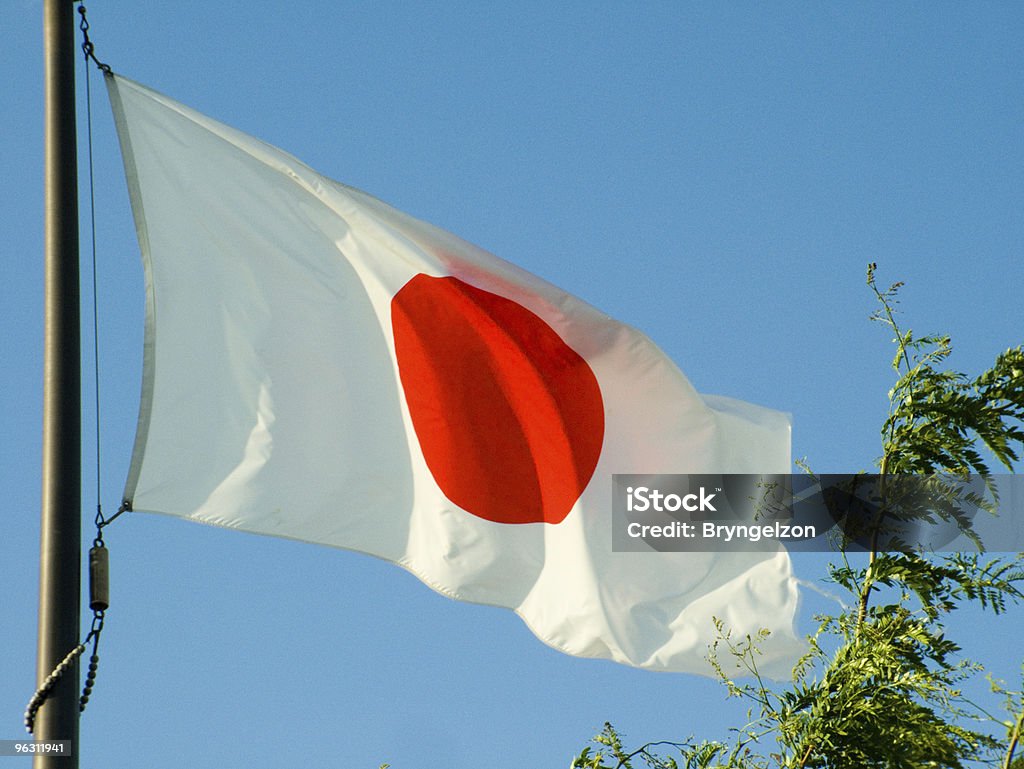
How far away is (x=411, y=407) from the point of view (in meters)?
8.86

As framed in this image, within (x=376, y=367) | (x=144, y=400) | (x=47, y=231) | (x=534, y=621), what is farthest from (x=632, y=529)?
(x=47, y=231)

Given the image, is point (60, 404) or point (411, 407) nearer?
point (60, 404)

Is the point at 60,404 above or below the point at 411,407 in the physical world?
below

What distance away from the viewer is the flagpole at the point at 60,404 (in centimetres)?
616

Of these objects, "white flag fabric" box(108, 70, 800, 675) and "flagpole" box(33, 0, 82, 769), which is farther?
"white flag fabric" box(108, 70, 800, 675)

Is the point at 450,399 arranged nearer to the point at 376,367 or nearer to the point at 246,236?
the point at 376,367

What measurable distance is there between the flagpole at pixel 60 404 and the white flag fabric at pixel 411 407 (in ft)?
4.22

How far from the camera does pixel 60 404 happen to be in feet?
21.3

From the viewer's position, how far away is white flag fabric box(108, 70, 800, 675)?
8.27m

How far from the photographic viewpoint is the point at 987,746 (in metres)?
7.28

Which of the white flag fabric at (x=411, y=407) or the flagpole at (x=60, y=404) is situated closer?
the flagpole at (x=60, y=404)

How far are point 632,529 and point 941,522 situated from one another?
72.8 inches

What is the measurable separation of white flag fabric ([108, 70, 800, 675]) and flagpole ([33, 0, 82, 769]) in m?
1.29

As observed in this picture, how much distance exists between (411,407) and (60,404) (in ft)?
8.85
